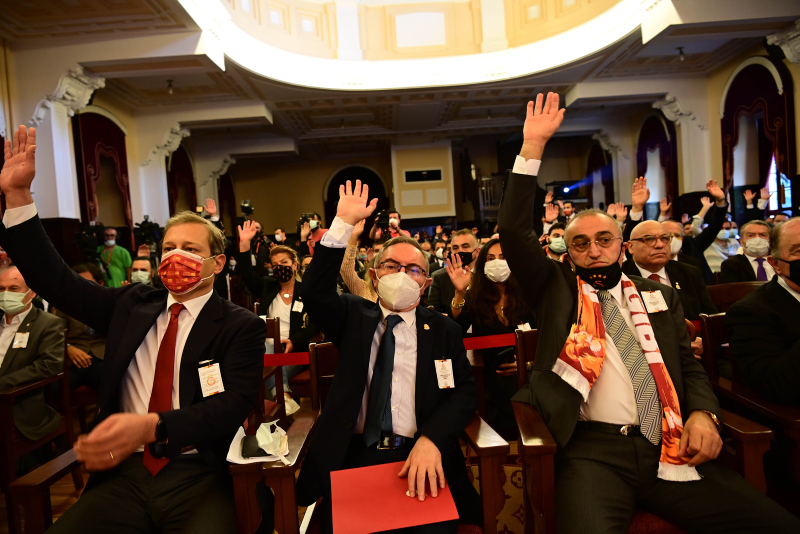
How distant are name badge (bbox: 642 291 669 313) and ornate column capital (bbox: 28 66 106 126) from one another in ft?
25.6

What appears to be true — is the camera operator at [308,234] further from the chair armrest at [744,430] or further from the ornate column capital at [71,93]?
the ornate column capital at [71,93]

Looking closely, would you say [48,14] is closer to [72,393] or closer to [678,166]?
[72,393]

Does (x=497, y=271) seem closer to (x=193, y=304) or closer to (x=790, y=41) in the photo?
(x=193, y=304)

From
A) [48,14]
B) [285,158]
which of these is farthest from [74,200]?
[285,158]

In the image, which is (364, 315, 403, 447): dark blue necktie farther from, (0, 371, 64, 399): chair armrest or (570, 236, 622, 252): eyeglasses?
(0, 371, 64, 399): chair armrest

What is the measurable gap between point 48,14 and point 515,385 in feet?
23.7

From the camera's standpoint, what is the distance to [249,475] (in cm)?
148

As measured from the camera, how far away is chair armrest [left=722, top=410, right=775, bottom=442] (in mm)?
1549

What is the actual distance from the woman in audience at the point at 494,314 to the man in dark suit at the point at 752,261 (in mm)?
2358

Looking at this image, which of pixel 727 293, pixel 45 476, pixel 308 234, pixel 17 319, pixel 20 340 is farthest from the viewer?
pixel 308 234

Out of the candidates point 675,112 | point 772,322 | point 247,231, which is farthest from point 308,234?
point 675,112

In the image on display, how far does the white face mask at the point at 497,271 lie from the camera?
2969 millimetres

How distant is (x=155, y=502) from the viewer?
1.51m

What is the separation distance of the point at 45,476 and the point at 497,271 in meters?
2.32
